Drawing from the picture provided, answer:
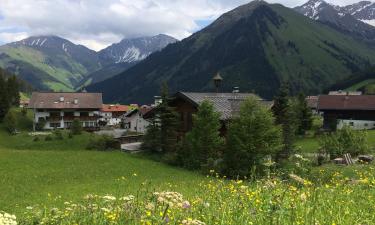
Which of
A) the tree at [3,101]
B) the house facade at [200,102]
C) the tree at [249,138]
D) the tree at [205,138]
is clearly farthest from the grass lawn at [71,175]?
the tree at [3,101]

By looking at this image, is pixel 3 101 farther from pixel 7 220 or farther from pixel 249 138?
pixel 7 220

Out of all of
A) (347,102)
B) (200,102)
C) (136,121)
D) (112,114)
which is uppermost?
(347,102)

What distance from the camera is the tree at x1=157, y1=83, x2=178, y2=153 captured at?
2239 inches

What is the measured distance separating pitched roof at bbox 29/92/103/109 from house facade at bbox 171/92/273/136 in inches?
2049

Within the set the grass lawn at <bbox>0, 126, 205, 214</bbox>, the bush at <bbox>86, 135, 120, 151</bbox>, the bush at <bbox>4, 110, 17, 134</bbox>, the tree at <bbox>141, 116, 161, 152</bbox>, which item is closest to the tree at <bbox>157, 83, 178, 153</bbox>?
the tree at <bbox>141, 116, 161, 152</bbox>

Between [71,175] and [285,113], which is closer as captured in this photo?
[71,175]

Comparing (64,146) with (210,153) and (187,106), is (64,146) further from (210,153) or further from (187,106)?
(210,153)

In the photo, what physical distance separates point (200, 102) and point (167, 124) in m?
5.90

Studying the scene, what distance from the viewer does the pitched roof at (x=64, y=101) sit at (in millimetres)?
103875

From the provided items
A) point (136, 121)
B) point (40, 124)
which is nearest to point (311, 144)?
point (136, 121)

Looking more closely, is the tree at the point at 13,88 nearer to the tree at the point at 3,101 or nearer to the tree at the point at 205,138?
the tree at the point at 3,101

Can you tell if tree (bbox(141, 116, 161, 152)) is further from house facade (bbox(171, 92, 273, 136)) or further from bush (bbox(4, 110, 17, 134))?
bush (bbox(4, 110, 17, 134))

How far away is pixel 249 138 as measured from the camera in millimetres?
41781

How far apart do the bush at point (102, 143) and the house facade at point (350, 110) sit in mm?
48866
